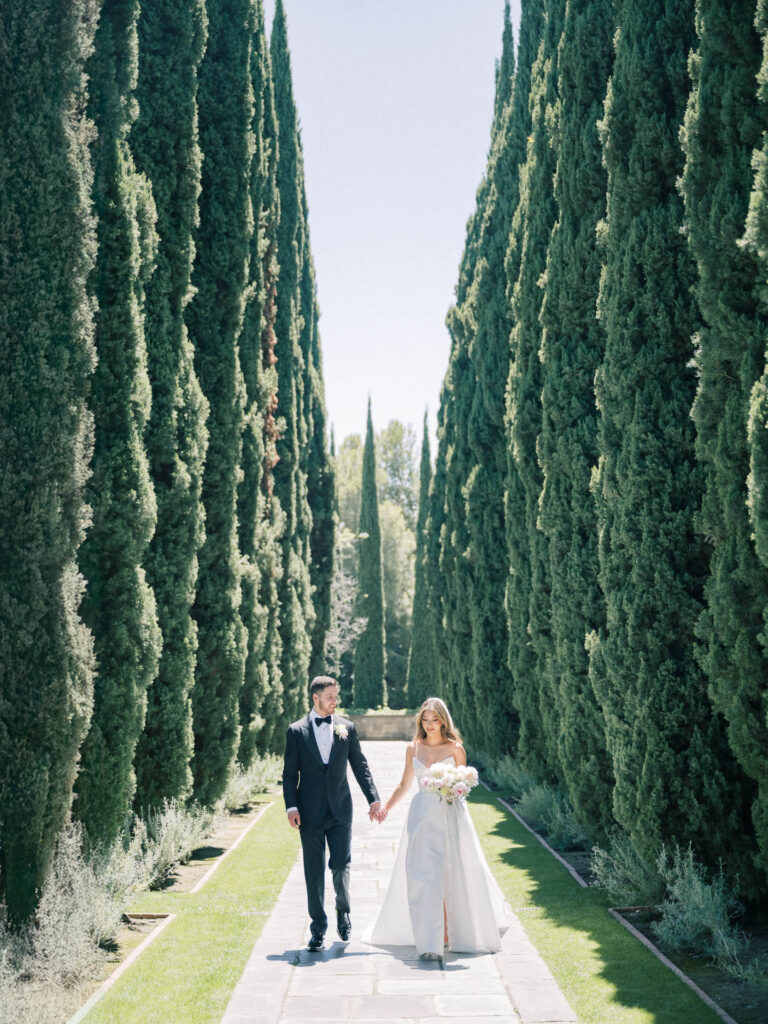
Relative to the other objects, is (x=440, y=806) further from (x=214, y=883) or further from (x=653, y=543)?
(x=214, y=883)

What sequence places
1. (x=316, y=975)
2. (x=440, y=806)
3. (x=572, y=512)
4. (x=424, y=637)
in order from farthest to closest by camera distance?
(x=424, y=637) < (x=572, y=512) < (x=440, y=806) < (x=316, y=975)

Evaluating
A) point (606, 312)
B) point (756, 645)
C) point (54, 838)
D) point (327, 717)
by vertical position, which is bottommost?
point (54, 838)

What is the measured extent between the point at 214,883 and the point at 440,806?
10.8 feet

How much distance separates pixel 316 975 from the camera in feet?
18.9

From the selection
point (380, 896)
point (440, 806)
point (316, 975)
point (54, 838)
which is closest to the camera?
point (316, 975)

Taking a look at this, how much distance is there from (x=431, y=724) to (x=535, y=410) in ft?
19.5

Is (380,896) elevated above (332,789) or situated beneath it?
situated beneath

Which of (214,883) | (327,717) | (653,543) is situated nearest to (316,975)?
(327,717)

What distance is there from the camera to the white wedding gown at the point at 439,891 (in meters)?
6.33

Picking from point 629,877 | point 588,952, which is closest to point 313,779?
point 588,952

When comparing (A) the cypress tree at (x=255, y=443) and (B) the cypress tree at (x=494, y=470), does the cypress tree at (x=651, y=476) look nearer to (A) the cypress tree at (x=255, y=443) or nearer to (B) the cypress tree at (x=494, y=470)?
(A) the cypress tree at (x=255, y=443)

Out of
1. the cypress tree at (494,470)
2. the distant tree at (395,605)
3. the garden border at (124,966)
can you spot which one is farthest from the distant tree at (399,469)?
the garden border at (124,966)

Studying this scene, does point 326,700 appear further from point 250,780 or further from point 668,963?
point 250,780

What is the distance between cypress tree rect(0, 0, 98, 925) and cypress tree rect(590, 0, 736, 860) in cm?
426
